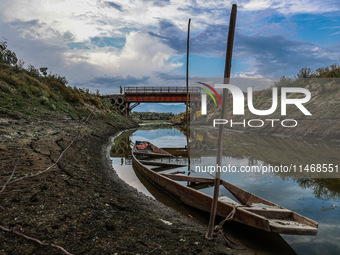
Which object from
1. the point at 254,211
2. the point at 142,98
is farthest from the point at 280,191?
the point at 142,98

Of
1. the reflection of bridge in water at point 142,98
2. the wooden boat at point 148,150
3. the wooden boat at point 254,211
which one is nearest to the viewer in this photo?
the wooden boat at point 254,211

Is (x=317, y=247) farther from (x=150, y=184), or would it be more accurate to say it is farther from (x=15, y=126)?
(x=15, y=126)

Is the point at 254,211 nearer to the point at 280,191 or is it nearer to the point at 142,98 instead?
the point at 280,191

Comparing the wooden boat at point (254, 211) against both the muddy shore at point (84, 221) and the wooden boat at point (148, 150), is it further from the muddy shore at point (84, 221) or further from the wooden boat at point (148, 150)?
the wooden boat at point (148, 150)

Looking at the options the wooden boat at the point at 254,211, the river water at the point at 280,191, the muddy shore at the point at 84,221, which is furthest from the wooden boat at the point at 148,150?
the muddy shore at the point at 84,221

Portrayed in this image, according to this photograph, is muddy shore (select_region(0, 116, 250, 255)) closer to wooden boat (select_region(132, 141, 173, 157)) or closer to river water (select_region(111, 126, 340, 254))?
river water (select_region(111, 126, 340, 254))

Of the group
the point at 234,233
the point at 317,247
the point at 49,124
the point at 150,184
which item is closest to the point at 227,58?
the point at 234,233

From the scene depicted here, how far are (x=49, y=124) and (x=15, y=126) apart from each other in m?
3.67

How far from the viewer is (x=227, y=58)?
4613mm

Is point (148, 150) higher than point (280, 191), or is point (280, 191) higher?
point (148, 150)

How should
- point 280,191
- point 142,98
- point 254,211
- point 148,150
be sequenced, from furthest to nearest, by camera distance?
point 142,98 < point 148,150 < point 280,191 < point 254,211

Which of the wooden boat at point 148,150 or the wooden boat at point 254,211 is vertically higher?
the wooden boat at point 148,150

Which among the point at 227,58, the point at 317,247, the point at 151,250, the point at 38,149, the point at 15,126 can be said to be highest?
the point at 227,58

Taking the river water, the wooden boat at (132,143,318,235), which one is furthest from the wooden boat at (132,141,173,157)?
the wooden boat at (132,143,318,235)
